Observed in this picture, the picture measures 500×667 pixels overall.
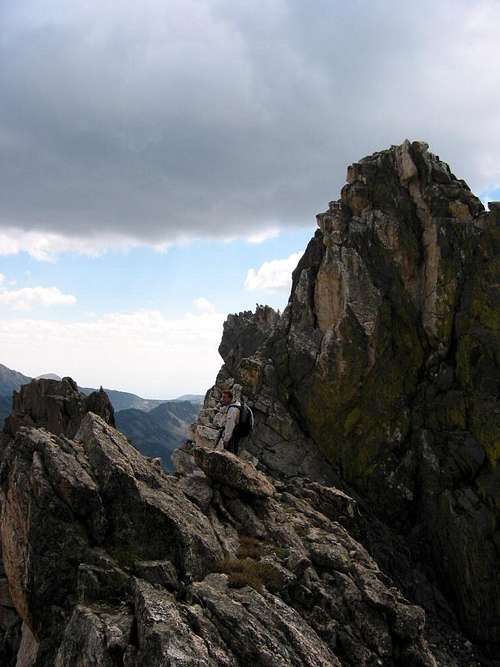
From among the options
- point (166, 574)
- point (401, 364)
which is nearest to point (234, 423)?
point (166, 574)

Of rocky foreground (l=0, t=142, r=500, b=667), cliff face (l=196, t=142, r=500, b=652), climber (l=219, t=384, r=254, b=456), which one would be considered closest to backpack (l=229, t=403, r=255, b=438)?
climber (l=219, t=384, r=254, b=456)

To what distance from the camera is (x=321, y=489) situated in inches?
1265

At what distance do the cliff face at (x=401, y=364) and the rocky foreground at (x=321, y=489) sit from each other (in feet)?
0.67

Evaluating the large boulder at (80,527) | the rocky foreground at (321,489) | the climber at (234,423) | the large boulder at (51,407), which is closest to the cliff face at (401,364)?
the rocky foreground at (321,489)

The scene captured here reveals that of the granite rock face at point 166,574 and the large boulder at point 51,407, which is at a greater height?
the large boulder at point 51,407

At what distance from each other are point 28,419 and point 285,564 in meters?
44.5

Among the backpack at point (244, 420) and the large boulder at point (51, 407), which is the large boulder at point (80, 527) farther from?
the large boulder at point (51, 407)

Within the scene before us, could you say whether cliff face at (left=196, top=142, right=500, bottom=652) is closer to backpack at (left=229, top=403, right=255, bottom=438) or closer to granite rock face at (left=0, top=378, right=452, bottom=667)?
backpack at (left=229, top=403, right=255, bottom=438)

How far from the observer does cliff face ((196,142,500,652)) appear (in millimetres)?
51812

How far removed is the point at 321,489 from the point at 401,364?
3009cm

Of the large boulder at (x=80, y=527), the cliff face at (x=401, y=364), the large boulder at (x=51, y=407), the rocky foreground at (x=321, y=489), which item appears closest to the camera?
the rocky foreground at (x=321, y=489)

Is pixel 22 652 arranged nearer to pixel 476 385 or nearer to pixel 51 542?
pixel 51 542

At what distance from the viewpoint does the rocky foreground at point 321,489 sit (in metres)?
15.6

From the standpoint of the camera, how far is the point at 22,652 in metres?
17.4
